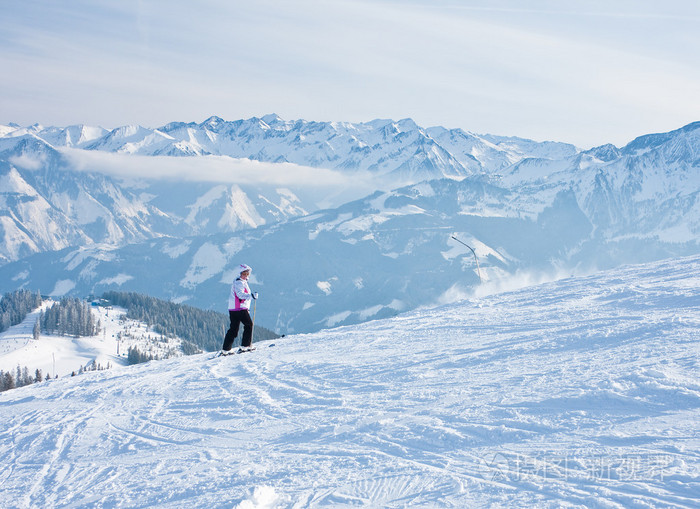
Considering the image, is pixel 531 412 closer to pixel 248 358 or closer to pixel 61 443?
pixel 61 443

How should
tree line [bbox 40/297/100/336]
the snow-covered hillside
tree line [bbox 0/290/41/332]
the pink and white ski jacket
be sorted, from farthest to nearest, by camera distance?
tree line [bbox 0/290/41/332]
tree line [bbox 40/297/100/336]
the snow-covered hillside
the pink and white ski jacket

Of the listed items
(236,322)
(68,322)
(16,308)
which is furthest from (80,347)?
(236,322)

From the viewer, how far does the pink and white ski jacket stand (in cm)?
1769

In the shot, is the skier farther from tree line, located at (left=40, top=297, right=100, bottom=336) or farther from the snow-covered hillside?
tree line, located at (left=40, top=297, right=100, bottom=336)

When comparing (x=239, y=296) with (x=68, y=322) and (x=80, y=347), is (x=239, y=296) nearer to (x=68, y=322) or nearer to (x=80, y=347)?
(x=80, y=347)

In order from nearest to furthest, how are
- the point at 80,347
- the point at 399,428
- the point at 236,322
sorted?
1. the point at 399,428
2. the point at 236,322
3. the point at 80,347

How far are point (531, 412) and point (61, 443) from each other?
7898mm

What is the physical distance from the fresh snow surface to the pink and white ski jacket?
2.19m

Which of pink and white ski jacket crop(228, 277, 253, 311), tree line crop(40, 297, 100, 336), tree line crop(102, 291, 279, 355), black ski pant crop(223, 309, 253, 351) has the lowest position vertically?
tree line crop(102, 291, 279, 355)

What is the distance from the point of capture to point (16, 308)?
187500 millimetres

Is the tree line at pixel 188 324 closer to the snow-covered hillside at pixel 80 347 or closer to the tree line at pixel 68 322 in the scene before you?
the snow-covered hillside at pixel 80 347

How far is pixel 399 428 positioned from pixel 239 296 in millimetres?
9912

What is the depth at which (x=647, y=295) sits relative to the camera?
743 inches

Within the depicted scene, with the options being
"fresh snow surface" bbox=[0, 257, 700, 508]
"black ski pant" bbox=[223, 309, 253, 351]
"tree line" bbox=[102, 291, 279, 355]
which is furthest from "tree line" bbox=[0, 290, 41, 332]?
"fresh snow surface" bbox=[0, 257, 700, 508]
